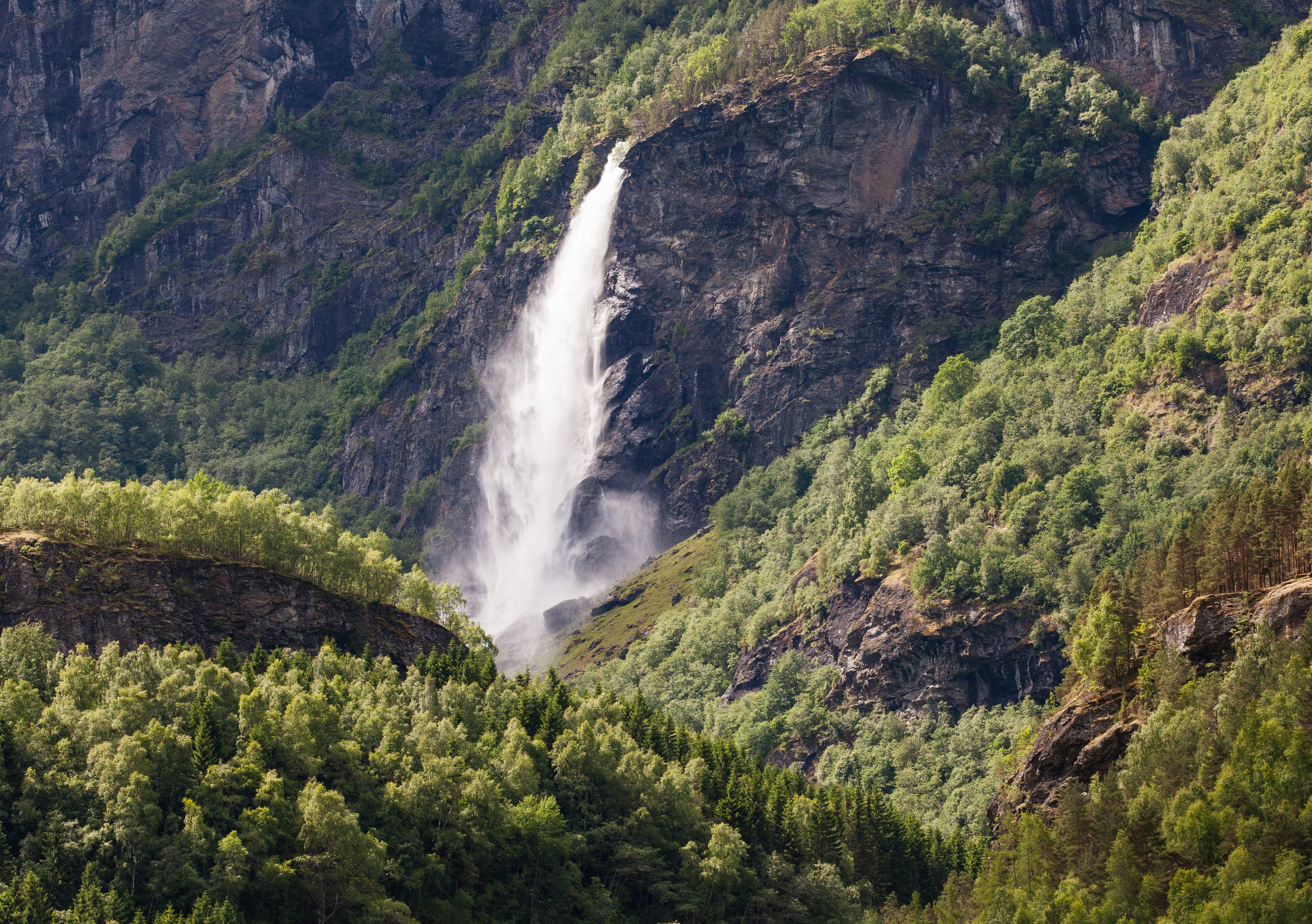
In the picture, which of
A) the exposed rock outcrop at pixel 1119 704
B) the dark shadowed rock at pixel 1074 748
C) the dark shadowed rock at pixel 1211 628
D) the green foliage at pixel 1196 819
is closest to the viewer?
the green foliage at pixel 1196 819

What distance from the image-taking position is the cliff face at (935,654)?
17300 cm

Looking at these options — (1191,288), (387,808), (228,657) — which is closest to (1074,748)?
(387,808)

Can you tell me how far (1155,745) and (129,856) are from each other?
63.3 meters

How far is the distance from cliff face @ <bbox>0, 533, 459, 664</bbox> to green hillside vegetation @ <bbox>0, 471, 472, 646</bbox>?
1.90 meters

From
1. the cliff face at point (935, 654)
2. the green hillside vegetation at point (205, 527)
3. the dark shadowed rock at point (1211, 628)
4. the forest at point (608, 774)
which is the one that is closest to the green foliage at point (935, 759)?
the forest at point (608, 774)

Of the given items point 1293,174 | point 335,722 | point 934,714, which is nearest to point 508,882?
point 335,722

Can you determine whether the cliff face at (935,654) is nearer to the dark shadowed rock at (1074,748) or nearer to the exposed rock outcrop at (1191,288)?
the exposed rock outcrop at (1191,288)

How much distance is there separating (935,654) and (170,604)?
3500 inches

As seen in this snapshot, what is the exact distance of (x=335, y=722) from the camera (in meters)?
114

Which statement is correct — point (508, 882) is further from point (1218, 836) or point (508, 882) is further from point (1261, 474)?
point (1261, 474)

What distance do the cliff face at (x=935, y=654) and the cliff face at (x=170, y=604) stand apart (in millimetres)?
62788

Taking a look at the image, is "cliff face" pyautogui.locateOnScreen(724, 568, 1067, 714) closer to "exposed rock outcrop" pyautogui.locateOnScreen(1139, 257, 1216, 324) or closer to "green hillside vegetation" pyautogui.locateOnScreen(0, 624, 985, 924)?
"green hillside vegetation" pyautogui.locateOnScreen(0, 624, 985, 924)

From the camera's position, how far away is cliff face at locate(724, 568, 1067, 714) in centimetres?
17300

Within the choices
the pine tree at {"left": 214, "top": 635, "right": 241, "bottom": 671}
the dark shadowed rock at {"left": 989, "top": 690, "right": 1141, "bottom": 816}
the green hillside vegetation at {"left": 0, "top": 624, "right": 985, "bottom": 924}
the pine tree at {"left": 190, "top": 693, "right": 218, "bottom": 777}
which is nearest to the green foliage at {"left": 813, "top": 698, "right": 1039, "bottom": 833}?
the green hillside vegetation at {"left": 0, "top": 624, "right": 985, "bottom": 924}
